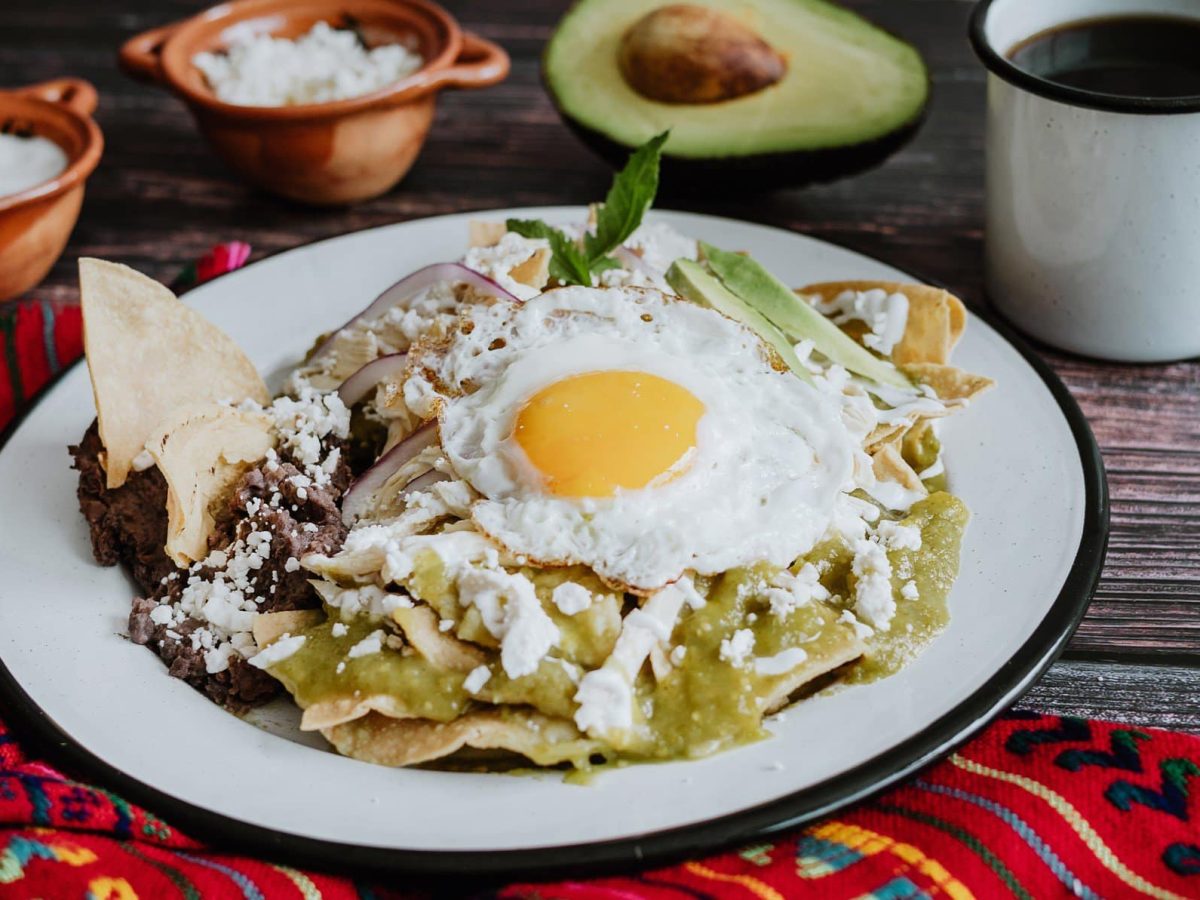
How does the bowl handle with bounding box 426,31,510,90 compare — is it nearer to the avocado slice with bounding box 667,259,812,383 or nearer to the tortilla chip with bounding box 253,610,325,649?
the avocado slice with bounding box 667,259,812,383

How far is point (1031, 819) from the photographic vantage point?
219 centimetres

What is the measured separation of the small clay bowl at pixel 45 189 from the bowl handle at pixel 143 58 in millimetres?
151

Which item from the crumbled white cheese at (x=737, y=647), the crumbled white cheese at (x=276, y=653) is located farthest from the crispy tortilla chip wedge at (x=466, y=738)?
the crumbled white cheese at (x=737, y=647)

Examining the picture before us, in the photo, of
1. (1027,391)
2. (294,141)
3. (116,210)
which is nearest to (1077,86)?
(1027,391)

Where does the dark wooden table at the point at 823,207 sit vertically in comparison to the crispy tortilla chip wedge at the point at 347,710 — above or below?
below

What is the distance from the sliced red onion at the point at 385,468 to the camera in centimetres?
267

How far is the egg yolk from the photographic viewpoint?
241 cm

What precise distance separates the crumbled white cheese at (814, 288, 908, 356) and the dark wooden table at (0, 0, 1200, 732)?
29 cm

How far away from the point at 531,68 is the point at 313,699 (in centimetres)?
351

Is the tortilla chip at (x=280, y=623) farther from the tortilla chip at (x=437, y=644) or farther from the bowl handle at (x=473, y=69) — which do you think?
the bowl handle at (x=473, y=69)

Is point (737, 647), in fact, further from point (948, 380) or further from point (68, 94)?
point (68, 94)

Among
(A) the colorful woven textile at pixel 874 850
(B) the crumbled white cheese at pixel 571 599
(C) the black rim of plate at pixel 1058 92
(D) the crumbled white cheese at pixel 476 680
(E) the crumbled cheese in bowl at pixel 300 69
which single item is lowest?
(A) the colorful woven textile at pixel 874 850

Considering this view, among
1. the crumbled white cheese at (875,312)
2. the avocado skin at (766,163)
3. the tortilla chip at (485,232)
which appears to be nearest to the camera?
the crumbled white cheese at (875,312)

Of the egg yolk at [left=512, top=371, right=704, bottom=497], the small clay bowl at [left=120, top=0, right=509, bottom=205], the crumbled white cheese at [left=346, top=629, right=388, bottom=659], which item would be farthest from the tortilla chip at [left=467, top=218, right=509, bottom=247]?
the crumbled white cheese at [left=346, top=629, right=388, bottom=659]
